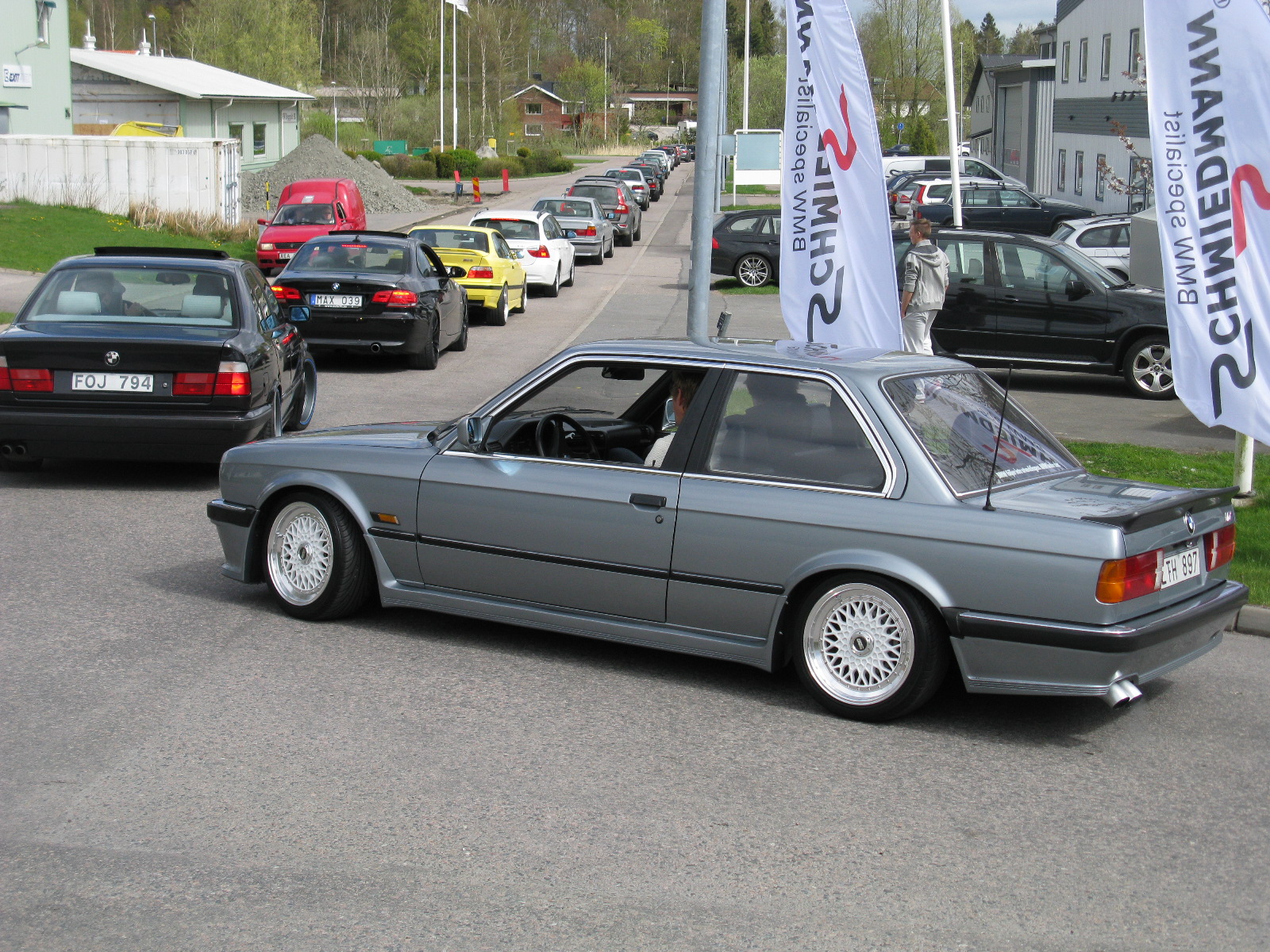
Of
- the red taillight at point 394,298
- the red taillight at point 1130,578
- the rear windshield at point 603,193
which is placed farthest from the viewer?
the rear windshield at point 603,193

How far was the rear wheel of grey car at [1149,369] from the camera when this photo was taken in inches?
611

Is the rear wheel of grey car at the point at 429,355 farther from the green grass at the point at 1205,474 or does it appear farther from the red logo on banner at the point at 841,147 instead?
the green grass at the point at 1205,474

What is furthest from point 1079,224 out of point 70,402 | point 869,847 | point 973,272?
point 869,847

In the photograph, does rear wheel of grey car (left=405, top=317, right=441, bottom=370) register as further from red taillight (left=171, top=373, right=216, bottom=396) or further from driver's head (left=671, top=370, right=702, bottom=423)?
driver's head (left=671, top=370, right=702, bottom=423)

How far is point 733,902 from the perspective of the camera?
12.6 ft

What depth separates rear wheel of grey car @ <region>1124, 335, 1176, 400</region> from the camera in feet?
50.9

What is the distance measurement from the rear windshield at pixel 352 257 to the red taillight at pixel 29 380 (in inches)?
289

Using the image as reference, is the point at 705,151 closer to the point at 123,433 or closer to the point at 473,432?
the point at 123,433

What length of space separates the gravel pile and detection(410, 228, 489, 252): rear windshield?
2829cm

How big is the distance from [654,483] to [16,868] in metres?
2.80

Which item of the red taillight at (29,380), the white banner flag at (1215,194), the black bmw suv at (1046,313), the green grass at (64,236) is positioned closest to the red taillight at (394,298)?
the black bmw suv at (1046,313)

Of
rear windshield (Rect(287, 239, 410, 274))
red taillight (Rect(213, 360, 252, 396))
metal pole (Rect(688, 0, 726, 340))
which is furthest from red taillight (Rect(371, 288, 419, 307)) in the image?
red taillight (Rect(213, 360, 252, 396))

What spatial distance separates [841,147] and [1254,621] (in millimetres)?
4488

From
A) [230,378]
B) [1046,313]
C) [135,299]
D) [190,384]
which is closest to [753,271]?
[1046,313]
